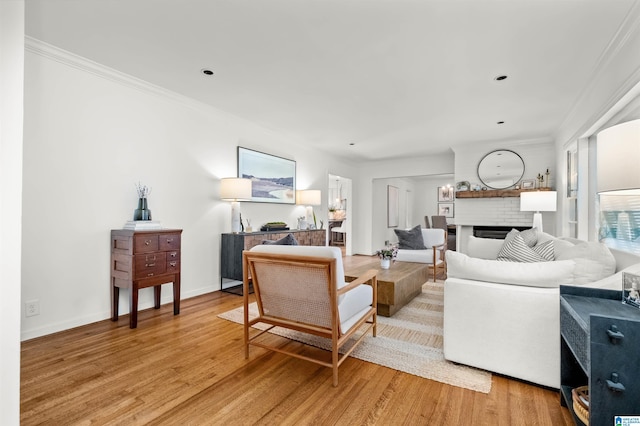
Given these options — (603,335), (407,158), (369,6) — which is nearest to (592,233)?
(603,335)

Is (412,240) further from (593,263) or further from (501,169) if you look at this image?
Result: (593,263)

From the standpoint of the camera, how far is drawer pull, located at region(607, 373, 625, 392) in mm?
1157

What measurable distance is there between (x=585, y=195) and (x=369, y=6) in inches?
136

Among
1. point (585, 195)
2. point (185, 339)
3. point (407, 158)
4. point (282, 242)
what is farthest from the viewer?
point (407, 158)

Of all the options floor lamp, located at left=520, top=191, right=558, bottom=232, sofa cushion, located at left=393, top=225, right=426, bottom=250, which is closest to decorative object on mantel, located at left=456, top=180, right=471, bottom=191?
sofa cushion, located at left=393, top=225, right=426, bottom=250

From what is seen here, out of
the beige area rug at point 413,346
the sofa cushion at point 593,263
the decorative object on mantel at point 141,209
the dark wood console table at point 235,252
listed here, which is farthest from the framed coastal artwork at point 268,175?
the sofa cushion at point 593,263

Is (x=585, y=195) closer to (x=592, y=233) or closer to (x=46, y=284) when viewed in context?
(x=592, y=233)

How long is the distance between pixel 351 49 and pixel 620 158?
1970mm

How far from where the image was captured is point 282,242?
334 centimetres

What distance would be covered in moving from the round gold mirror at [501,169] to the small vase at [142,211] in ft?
19.1

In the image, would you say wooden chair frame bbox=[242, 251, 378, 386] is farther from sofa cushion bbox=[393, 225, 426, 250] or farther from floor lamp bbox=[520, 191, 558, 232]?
floor lamp bbox=[520, 191, 558, 232]

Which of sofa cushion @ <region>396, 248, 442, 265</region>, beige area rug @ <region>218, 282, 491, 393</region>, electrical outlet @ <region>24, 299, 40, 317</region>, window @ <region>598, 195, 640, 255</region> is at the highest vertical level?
window @ <region>598, 195, 640, 255</region>

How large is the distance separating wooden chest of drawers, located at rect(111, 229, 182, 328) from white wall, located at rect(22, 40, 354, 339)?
0.43ft

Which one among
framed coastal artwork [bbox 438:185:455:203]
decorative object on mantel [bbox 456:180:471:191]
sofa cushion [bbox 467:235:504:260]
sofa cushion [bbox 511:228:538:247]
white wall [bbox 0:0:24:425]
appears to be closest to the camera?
white wall [bbox 0:0:24:425]
